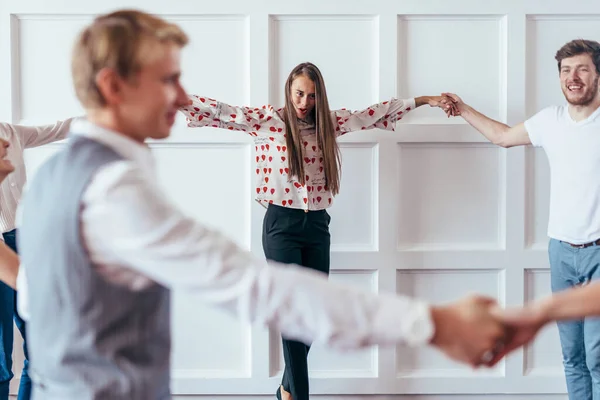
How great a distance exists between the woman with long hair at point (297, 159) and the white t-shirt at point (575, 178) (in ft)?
1.63

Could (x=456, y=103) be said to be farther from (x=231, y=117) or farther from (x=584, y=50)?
(x=231, y=117)

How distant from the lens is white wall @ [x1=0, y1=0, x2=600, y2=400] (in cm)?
318

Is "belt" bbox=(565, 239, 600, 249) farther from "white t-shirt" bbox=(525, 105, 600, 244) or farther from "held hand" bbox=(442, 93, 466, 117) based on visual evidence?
"held hand" bbox=(442, 93, 466, 117)

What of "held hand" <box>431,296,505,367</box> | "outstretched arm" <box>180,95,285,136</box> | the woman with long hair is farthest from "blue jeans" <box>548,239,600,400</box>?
"held hand" <box>431,296,505,367</box>

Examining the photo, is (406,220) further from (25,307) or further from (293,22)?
(25,307)

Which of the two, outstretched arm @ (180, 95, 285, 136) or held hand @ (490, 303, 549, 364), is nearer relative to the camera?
held hand @ (490, 303, 549, 364)

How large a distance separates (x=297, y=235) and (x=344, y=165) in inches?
16.7

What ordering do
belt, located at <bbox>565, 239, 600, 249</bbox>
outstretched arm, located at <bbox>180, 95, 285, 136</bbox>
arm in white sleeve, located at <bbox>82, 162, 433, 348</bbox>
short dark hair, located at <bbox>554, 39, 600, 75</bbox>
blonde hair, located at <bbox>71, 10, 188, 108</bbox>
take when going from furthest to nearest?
outstretched arm, located at <bbox>180, 95, 285, 136</bbox>
short dark hair, located at <bbox>554, 39, 600, 75</bbox>
belt, located at <bbox>565, 239, 600, 249</bbox>
blonde hair, located at <bbox>71, 10, 188, 108</bbox>
arm in white sleeve, located at <bbox>82, 162, 433, 348</bbox>

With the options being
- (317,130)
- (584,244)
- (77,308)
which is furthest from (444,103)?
(77,308)

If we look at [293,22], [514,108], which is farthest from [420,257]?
[293,22]

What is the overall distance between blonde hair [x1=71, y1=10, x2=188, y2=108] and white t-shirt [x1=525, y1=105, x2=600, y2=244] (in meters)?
1.96

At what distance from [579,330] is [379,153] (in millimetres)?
1078

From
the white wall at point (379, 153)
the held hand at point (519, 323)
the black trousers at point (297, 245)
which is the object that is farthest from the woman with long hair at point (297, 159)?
the held hand at point (519, 323)

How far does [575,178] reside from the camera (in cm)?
268
